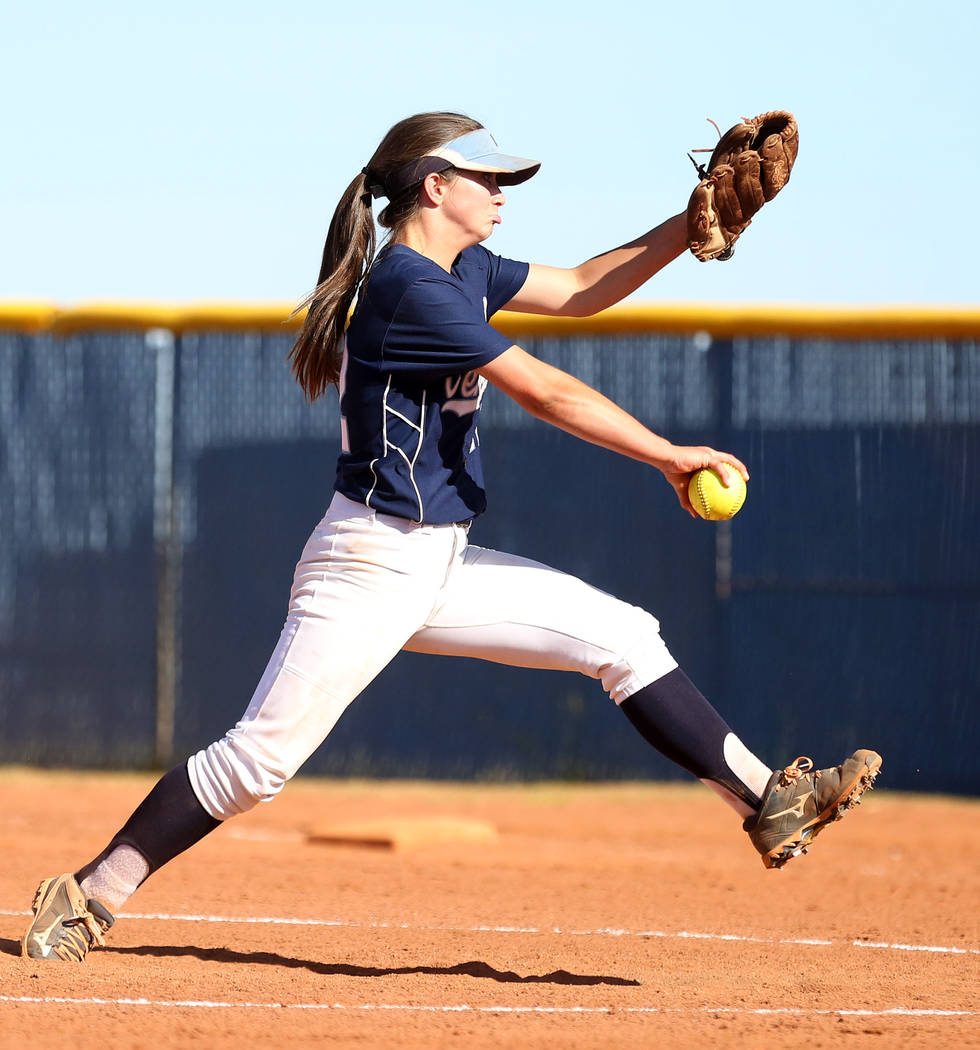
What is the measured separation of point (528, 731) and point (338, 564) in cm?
474

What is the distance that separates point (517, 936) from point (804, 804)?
1.23 metres

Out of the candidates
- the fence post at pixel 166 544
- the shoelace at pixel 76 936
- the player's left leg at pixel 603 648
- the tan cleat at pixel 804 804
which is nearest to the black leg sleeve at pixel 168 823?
the shoelace at pixel 76 936

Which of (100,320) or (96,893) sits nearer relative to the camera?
(96,893)

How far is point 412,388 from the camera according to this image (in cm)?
345

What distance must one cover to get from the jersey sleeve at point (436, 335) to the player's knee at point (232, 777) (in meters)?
0.93

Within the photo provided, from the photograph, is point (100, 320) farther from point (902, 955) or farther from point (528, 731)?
point (902, 955)

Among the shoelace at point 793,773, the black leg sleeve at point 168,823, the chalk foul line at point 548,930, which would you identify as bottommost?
the chalk foul line at point 548,930

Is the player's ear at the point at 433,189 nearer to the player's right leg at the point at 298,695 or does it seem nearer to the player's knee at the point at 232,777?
the player's right leg at the point at 298,695

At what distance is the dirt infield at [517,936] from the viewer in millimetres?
3076

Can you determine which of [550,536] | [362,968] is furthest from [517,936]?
[550,536]

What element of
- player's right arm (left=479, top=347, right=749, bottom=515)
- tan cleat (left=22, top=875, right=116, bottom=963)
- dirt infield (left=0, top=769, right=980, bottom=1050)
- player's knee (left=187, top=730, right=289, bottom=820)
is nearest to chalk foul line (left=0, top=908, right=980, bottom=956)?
dirt infield (left=0, top=769, right=980, bottom=1050)

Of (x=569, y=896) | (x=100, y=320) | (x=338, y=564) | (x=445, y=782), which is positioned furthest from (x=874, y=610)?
(x=338, y=564)

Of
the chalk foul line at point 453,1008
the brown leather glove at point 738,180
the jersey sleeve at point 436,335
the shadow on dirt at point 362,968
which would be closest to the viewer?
the chalk foul line at point 453,1008

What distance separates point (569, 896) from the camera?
5164 millimetres
